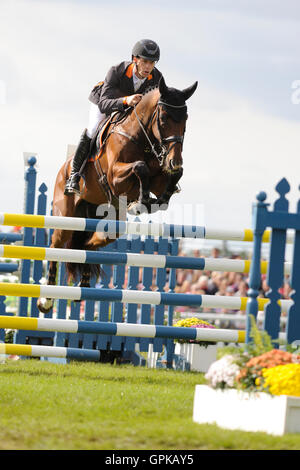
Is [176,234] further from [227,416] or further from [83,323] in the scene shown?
[227,416]

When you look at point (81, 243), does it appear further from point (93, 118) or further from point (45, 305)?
point (93, 118)

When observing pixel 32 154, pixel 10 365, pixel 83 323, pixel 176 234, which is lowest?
pixel 10 365

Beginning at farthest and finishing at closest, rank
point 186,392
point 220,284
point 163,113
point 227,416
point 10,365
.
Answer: point 220,284
point 163,113
point 10,365
point 186,392
point 227,416

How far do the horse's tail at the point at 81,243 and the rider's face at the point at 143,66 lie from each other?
160cm

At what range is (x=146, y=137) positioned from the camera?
7312 millimetres

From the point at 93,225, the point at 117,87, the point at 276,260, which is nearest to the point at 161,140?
the point at 117,87

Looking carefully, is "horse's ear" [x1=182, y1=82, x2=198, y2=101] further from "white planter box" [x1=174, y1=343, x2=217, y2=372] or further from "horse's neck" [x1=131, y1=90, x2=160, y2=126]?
"white planter box" [x1=174, y1=343, x2=217, y2=372]

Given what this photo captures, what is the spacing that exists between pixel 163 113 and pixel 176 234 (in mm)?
1450

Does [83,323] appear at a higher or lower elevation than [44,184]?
lower

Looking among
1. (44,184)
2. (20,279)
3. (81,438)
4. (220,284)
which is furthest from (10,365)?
(220,284)

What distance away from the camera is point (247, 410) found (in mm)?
3834

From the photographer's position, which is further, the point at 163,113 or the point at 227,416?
the point at 163,113

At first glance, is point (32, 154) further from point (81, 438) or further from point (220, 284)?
point (220, 284)

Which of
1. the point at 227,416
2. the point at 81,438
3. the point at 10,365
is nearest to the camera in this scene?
the point at 81,438
